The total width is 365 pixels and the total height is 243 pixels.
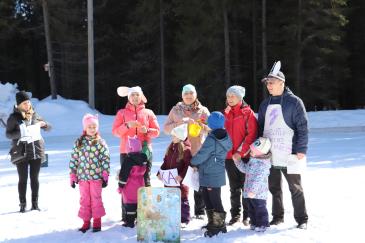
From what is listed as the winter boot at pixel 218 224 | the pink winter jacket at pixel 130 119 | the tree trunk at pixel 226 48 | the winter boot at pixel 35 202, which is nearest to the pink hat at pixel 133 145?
the pink winter jacket at pixel 130 119

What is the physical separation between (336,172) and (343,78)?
19.3m

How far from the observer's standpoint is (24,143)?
22.0ft

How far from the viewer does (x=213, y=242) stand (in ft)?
17.2

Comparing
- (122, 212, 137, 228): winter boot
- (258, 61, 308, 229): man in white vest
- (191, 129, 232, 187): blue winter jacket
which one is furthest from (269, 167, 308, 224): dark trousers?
(122, 212, 137, 228): winter boot

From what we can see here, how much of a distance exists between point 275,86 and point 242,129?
679mm

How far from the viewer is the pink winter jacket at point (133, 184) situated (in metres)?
5.86

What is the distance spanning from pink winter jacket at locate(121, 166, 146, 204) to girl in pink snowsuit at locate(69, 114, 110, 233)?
288 millimetres

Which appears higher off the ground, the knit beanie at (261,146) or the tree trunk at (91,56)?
the tree trunk at (91,56)

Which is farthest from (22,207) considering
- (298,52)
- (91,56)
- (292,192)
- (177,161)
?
(298,52)

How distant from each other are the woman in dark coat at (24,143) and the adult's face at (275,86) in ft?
11.5

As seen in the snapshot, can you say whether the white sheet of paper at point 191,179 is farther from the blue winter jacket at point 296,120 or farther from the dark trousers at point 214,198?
the blue winter jacket at point 296,120

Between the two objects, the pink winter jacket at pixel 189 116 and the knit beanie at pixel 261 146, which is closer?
the knit beanie at pixel 261 146

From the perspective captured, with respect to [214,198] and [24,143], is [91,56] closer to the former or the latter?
[24,143]

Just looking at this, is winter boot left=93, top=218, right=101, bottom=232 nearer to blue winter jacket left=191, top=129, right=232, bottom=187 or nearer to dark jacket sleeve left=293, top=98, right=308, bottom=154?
blue winter jacket left=191, top=129, right=232, bottom=187
